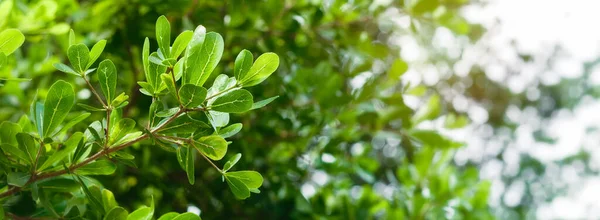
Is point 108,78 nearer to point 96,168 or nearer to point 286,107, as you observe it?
point 96,168

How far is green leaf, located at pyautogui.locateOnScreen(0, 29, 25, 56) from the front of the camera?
2.00 feet

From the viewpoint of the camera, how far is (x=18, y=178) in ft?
2.05

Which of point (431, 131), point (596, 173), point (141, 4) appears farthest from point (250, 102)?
point (596, 173)

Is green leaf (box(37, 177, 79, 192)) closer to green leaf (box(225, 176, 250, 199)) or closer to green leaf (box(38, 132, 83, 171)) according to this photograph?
green leaf (box(38, 132, 83, 171))

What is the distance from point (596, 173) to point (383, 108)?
112 inches

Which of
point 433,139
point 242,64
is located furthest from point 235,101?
point 433,139

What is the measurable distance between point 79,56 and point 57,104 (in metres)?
0.06

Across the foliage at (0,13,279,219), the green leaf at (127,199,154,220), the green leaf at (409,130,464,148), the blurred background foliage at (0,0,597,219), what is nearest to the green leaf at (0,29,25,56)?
the foliage at (0,13,279,219)

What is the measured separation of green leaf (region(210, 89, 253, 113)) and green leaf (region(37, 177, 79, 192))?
0.27 metres

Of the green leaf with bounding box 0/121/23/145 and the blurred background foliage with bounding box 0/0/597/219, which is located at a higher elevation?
the green leaf with bounding box 0/121/23/145

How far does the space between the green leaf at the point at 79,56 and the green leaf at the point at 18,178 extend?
5.2 inches

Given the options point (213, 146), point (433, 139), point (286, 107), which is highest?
point (213, 146)

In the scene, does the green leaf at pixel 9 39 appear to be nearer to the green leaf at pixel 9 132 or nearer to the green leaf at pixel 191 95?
the green leaf at pixel 9 132

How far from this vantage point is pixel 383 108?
1.34m
